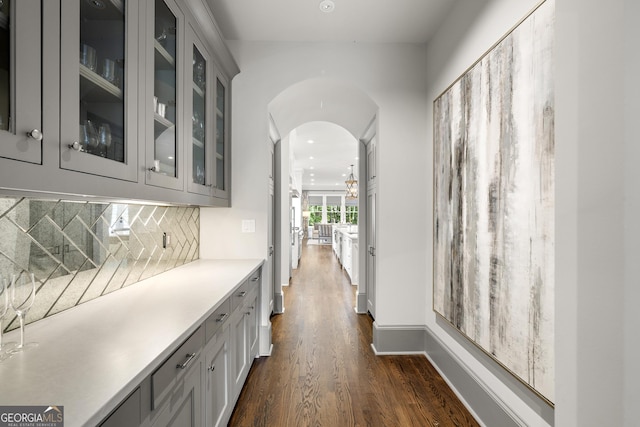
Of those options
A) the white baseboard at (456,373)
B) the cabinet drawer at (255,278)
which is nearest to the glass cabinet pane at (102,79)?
the cabinet drawer at (255,278)

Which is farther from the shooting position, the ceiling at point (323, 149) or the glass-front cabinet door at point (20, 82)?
the ceiling at point (323, 149)

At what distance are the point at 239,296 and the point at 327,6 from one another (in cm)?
213

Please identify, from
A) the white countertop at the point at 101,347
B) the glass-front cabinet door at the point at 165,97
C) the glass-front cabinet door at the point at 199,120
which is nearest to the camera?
the white countertop at the point at 101,347

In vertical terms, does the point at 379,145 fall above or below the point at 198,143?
above

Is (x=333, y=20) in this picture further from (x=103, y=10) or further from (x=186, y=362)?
(x=186, y=362)

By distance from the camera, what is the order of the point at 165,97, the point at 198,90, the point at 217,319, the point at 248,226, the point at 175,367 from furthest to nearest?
1. the point at 248,226
2. the point at 198,90
3. the point at 165,97
4. the point at 217,319
5. the point at 175,367

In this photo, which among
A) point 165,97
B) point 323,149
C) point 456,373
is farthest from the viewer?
point 323,149

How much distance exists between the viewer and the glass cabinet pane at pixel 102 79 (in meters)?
1.05

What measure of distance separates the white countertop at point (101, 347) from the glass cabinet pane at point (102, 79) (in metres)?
0.61

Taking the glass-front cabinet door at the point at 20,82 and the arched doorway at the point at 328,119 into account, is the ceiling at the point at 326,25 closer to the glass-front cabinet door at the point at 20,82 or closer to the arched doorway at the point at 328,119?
the arched doorway at the point at 328,119

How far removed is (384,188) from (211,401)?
2.03 meters

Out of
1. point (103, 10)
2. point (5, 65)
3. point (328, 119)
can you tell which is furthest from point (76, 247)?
point (328, 119)

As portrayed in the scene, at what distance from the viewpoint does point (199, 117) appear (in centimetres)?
211

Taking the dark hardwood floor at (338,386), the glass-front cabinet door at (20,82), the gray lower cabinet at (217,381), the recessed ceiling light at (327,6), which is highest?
the recessed ceiling light at (327,6)
